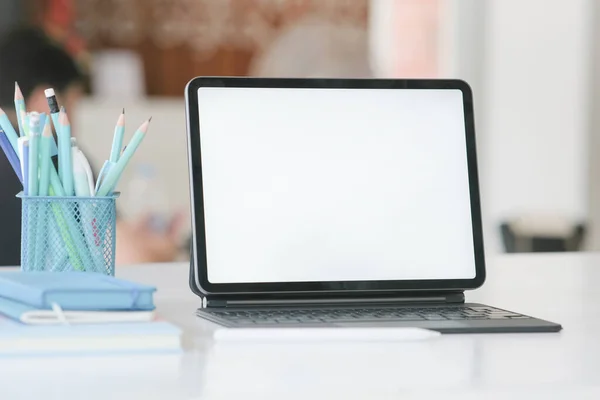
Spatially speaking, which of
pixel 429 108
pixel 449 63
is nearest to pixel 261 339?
pixel 429 108

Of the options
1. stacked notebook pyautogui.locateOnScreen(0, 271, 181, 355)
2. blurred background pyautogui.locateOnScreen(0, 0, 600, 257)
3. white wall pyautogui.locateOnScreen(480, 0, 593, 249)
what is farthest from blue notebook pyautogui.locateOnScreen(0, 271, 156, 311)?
white wall pyautogui.locateOnScreen(480, 0, 593, 249)

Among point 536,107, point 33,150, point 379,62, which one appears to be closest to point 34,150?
point 33,150

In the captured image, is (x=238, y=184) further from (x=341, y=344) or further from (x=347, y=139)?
(x=341, y=344)

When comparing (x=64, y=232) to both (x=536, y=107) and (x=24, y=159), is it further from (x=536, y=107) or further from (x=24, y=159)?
(x=536, y=107)

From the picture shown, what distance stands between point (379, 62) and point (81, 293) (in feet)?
16.2

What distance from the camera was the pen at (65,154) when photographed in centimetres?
87

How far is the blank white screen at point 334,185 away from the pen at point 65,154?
12 cm

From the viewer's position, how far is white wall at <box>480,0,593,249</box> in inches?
167

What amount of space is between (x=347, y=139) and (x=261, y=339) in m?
0.27

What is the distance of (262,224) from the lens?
35.1 inches

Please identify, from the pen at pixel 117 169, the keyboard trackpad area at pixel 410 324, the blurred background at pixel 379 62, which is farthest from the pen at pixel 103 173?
the blurred background at pixel 379 62

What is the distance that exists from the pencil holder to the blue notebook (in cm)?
11

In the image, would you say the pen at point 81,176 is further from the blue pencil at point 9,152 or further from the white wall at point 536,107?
the white wall at point 536,107

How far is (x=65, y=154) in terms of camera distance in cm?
87
